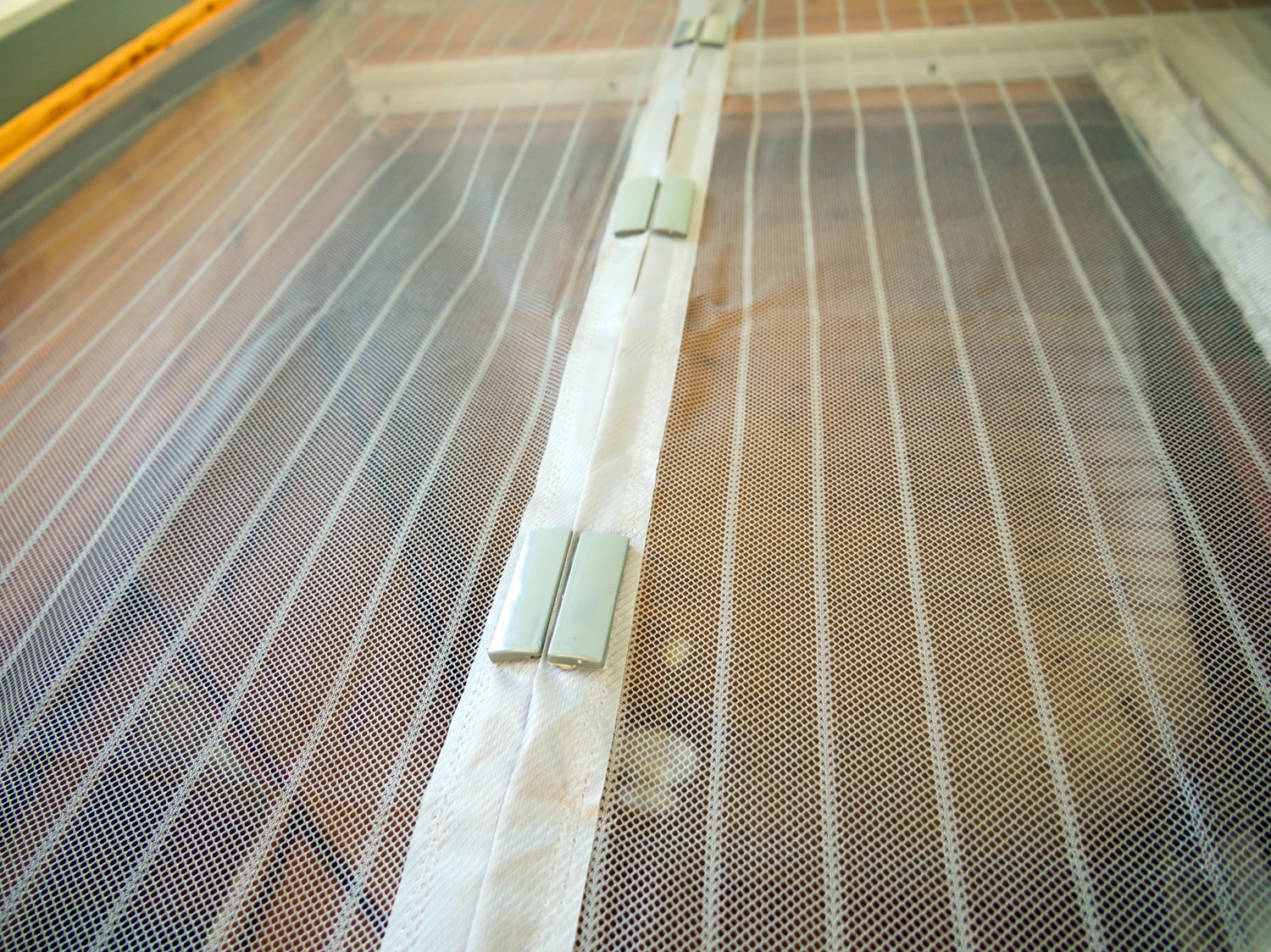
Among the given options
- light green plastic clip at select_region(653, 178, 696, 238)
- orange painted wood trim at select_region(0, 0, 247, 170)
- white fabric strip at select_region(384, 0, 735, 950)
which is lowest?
white fabric strip at select_region(384, 0, 735, 950)

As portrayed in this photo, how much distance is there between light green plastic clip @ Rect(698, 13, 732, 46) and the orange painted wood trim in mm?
838

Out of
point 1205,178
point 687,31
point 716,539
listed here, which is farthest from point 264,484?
point 1205,178

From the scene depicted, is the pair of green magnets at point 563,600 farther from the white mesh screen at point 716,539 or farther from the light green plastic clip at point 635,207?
the light green plastic clip at point 635,207

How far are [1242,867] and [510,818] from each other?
1.47 feet

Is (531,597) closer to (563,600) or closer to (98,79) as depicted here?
(563,600)

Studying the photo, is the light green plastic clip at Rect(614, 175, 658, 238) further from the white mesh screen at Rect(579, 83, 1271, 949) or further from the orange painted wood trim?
the orange painted wood trim

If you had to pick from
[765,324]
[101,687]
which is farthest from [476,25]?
[101,687]

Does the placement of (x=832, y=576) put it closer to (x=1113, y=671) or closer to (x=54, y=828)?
(x=1113, y=671)

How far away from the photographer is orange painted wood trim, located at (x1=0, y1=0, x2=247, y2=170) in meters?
0.91

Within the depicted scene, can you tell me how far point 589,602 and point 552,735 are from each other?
10 centimetres

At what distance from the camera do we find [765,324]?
72cm

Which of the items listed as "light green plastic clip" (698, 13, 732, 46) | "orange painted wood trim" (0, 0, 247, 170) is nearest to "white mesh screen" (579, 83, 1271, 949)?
"light green plastic clip" (698, 13, 732, 46)

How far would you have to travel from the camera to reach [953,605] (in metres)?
0.52

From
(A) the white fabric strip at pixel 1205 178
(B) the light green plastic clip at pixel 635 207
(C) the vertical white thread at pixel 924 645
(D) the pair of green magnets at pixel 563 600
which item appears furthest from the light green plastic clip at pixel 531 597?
(A) the white fabric strip at pixel 1205 178
